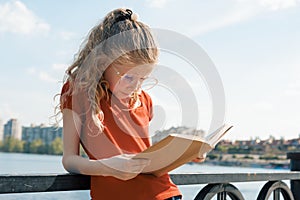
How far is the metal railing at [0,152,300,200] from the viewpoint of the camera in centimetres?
144

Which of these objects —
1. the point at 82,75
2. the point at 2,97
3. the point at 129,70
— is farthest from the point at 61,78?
the point at 2,97

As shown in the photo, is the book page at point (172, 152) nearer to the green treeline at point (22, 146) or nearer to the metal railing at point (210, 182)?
the metal railing at point (210, 182)

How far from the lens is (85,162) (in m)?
1.47

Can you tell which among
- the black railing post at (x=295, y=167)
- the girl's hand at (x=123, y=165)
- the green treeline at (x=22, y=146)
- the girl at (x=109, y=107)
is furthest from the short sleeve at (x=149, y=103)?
the green treeline at (x=22, y=146)

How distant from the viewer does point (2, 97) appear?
104ft

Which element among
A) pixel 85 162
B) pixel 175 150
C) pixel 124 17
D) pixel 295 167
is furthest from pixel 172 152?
pixel 295 167

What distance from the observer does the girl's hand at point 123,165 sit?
4.62ft

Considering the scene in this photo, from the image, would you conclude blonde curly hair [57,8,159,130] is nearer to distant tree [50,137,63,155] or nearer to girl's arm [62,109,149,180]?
girl's arm [62,109,149,180]

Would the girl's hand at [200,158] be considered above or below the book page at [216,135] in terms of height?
below

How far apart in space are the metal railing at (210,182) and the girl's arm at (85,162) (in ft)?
0.19

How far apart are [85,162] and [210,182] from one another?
2.53 ft

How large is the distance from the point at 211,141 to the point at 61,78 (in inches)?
20.5

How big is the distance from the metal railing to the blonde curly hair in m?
0.21

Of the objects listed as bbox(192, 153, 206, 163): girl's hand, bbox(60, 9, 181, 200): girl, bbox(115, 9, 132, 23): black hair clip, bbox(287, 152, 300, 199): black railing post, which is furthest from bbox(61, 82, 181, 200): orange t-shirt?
bbox(287, 152, 300, 199): black railing post
